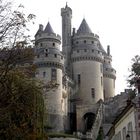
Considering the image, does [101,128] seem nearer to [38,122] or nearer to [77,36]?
[77,36]

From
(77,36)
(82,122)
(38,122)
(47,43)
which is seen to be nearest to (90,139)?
(82,122)

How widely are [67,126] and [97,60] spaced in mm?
13769

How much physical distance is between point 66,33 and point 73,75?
9396 mm

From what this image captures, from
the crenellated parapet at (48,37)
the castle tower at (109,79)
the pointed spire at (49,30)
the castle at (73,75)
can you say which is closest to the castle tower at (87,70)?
the castle at (73,75)

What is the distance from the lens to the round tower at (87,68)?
79.5 m


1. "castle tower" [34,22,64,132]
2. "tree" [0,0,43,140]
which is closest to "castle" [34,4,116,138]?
"castle tower" [34,22,64,132]

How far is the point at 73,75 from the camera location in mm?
81875

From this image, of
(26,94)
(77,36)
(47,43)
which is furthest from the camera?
(77,36)

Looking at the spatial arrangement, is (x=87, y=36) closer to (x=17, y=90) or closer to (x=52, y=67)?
(x=52, y=67)

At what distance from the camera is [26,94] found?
21.0m

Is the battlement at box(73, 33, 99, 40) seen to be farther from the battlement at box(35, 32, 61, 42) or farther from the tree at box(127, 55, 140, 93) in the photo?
the tree at box(127, 55, 140, 93)

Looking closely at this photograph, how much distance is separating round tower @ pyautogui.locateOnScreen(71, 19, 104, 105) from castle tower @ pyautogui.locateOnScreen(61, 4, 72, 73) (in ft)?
5.93

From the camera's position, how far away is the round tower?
7950 centimetres

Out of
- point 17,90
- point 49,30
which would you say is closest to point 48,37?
point 49,30
